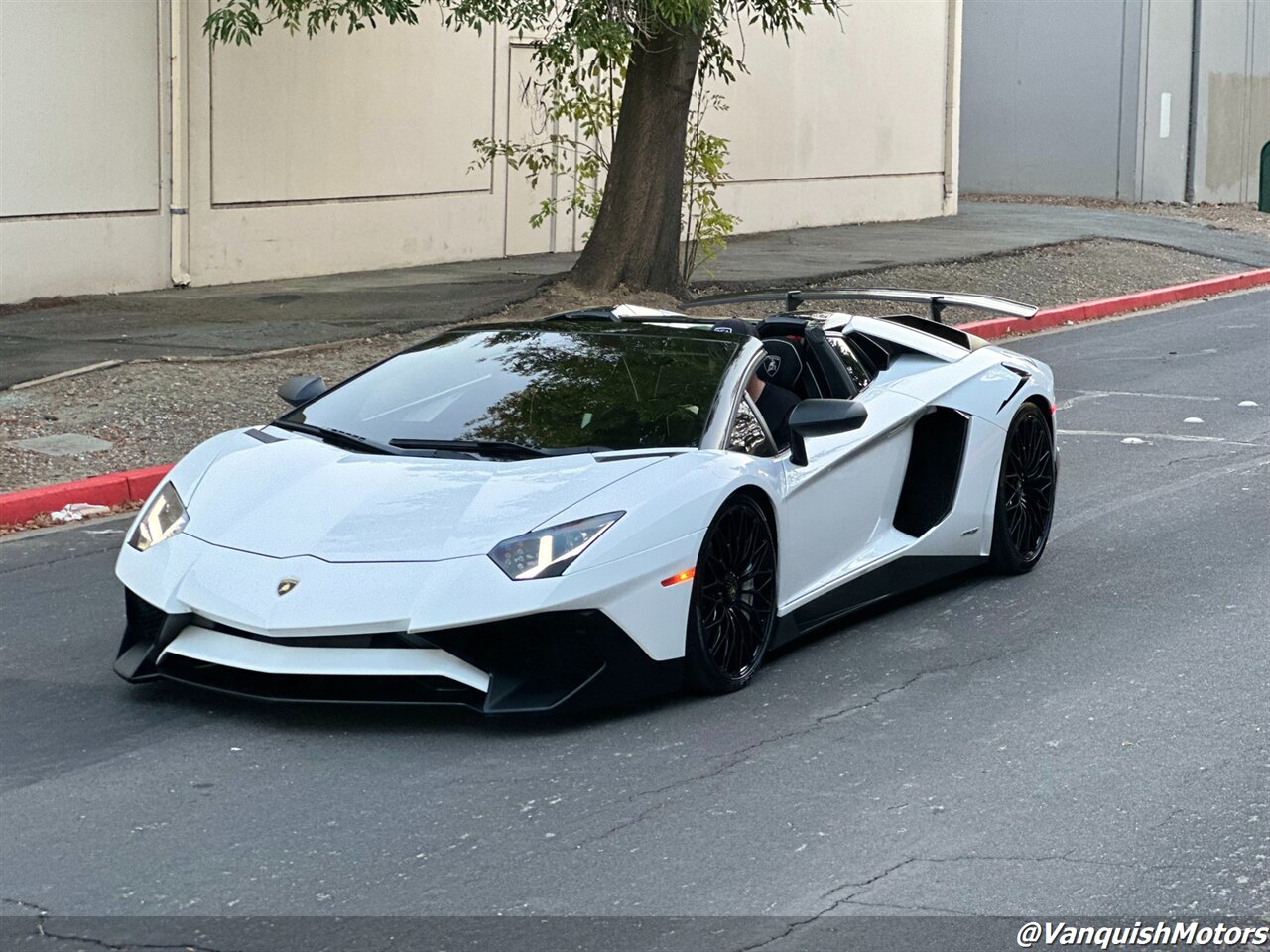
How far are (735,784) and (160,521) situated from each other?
87.0 inches

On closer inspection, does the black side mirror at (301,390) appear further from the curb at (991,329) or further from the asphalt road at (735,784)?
the curb at (991,329)

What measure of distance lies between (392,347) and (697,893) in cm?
1055

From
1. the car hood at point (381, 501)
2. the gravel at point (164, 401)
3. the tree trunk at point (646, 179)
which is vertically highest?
the tree trunk at point (646, 179)

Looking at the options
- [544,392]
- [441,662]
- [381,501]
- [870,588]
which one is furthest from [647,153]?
[441,662]

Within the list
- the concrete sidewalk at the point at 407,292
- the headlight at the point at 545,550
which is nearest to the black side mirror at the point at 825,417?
the headlight at the point at 545,550

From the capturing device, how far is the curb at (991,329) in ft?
31.7

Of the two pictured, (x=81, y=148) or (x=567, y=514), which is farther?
(x=81, y=148)

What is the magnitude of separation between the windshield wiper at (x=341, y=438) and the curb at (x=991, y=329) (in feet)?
11.0

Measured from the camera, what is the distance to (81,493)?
9961 millimetres

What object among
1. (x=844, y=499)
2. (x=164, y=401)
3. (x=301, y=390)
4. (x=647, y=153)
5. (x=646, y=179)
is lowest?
(x=164, y=401)

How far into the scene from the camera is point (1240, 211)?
33.4 m

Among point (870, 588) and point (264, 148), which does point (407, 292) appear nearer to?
point (264, 148)

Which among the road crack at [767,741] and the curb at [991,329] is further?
the curb at [991,329]

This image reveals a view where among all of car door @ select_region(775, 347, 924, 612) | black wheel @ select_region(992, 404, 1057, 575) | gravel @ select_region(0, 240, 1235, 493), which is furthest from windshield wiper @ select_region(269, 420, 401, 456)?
gravel @ select_region(0, 240, 1235, 493)
